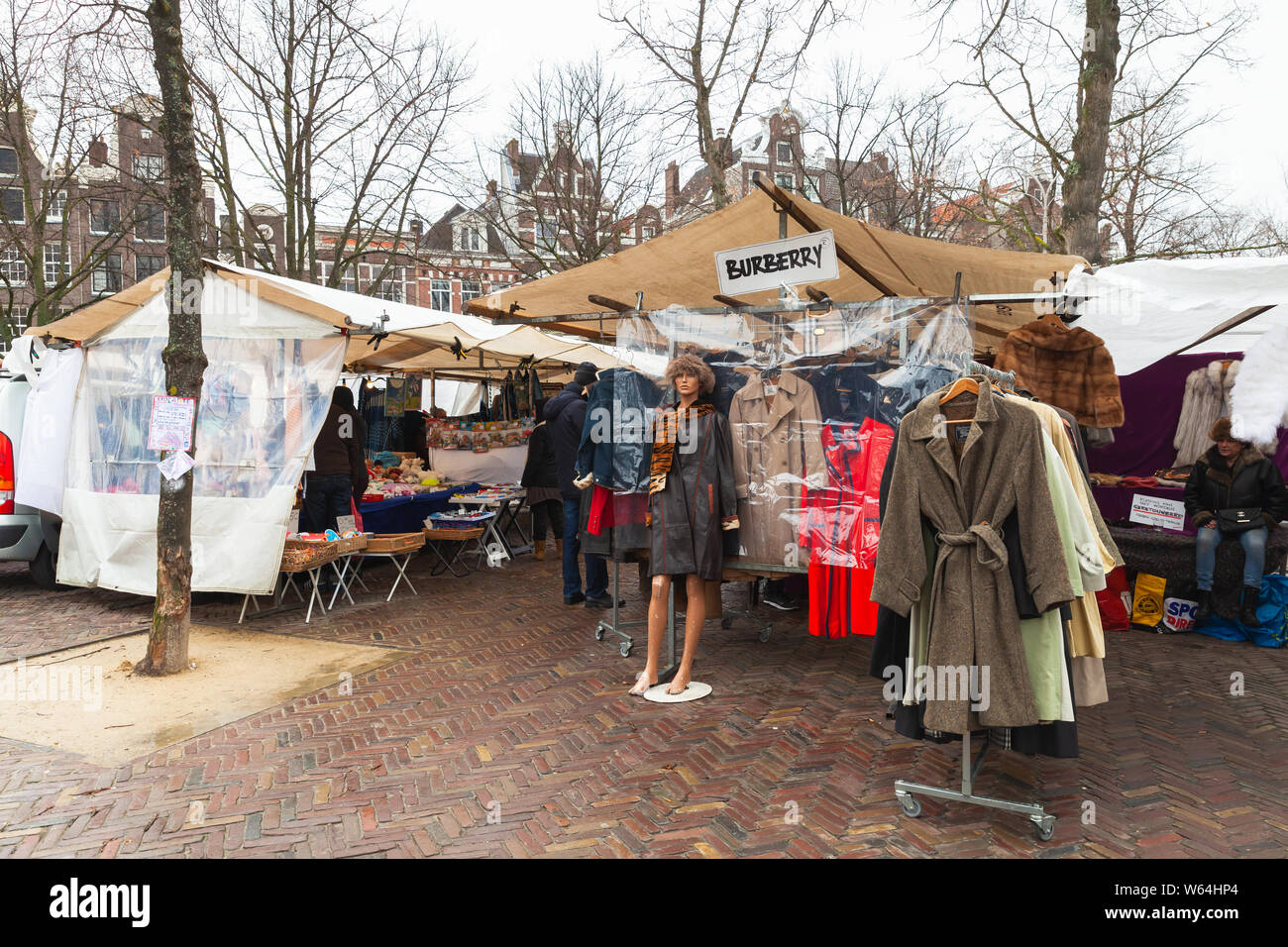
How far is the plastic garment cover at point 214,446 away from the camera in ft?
21.4

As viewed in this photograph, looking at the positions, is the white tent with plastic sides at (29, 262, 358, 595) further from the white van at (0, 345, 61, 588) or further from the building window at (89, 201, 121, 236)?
the building window at (89, 201, 121, 236)

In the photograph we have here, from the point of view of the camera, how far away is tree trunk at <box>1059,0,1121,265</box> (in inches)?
358

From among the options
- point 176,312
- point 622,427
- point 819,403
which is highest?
point 176,312

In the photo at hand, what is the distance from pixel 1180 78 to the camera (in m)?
11.8

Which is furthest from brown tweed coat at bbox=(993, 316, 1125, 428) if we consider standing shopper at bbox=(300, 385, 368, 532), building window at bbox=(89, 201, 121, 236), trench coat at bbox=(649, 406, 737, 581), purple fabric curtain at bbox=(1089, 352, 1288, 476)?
building window at bbox=(89, 201, 121, 236)

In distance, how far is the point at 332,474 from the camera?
744 cm

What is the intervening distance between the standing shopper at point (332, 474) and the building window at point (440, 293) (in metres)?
29.7

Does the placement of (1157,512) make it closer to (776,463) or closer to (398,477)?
(776,463)

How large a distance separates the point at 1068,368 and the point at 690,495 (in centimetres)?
264

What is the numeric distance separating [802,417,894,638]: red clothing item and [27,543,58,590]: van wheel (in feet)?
24.1

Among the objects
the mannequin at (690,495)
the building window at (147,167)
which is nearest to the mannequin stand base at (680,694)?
the mannequin at (690,495)

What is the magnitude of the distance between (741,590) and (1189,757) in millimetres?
4458

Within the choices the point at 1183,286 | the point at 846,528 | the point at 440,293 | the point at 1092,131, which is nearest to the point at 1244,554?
the point at 1183,286
